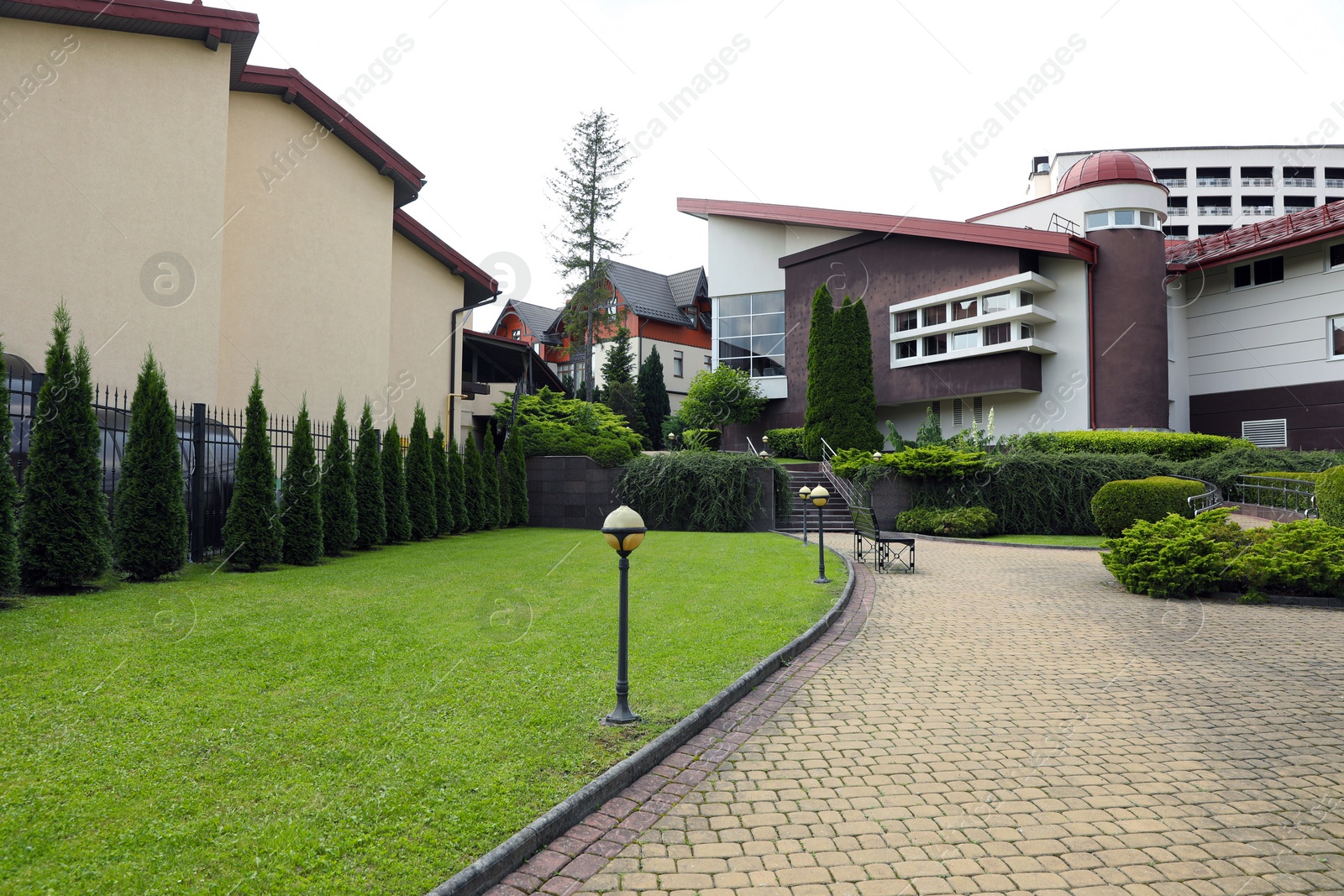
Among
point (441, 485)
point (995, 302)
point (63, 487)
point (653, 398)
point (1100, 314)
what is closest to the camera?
point (63, 487)

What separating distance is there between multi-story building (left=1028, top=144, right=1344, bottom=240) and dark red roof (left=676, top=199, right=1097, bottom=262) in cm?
3163

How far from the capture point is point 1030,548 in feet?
56.9

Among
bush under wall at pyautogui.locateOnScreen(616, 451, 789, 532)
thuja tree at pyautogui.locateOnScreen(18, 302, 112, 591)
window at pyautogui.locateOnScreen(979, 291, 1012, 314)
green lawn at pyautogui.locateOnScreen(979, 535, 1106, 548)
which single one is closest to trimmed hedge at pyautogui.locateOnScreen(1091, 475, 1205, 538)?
green lawn at pyautogui.locateOnScreen(979, 535, 1106, 548)

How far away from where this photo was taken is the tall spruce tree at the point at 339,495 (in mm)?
13141

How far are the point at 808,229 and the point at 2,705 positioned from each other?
112 feet

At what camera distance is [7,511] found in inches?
304

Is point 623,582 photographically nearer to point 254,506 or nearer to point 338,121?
point 254,506

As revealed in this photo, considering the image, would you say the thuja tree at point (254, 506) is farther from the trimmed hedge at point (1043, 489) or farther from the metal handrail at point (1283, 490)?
the metal handrail at point (1283, 490)

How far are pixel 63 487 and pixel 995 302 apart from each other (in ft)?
93.3

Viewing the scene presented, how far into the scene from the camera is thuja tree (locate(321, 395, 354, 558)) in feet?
43.1

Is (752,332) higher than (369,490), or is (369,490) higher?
(752,332)

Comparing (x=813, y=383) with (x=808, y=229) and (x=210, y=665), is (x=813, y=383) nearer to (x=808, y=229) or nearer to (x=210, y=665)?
(x=808, y=229)

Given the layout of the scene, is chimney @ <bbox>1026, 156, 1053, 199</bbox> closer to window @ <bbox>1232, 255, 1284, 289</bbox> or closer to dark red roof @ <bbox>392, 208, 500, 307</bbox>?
window @ <bbox>1232, 255, 1284, 289</bbox>

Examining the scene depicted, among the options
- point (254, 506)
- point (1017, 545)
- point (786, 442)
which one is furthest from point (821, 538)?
point (786, 442)
